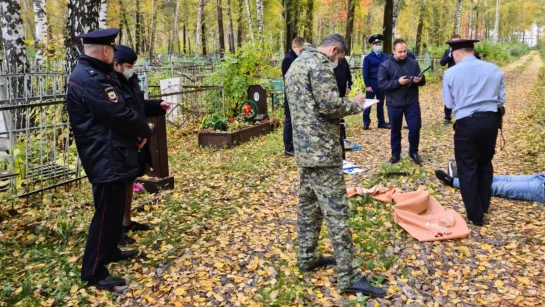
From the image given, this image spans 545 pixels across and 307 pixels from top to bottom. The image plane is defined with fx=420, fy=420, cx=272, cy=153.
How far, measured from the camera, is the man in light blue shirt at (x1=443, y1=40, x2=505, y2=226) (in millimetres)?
4316

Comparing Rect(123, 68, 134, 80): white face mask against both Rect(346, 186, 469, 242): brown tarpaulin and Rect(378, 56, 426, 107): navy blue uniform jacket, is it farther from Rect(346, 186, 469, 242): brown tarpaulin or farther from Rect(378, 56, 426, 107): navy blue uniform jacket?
Rect(378, 56, 426, 107): navy blue uniform jacket

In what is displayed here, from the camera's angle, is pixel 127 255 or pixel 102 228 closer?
pixel 102 228

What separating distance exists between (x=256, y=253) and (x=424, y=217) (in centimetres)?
188

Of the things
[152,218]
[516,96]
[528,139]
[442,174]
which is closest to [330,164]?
[152,218]

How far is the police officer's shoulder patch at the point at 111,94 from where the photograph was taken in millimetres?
3186

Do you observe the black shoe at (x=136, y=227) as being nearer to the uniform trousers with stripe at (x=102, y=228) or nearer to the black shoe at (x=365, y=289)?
the uniform trousers with stripe at (x=102, y=228)

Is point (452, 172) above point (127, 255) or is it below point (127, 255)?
above

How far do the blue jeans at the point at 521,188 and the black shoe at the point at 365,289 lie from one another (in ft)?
9.43

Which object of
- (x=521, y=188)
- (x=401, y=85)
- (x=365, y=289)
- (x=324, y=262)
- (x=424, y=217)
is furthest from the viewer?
(x=401, y=85)

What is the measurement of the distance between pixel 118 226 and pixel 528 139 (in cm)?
799

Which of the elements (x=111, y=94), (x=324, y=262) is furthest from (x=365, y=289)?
(x=111, y=94)

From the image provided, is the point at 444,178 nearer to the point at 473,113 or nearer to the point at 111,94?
the point at 473,113

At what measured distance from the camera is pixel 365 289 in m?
3.32

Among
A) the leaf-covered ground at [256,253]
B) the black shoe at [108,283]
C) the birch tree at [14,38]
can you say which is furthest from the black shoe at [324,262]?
the birch tree at [14,38]
